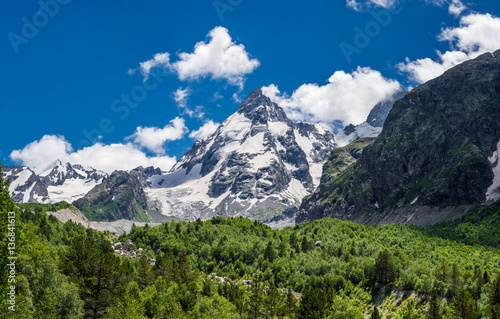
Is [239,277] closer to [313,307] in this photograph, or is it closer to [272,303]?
[272,303]

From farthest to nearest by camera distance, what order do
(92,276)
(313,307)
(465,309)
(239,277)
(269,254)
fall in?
(269,254)
(239,277)
(92,276)
(465,309)
(313,307)

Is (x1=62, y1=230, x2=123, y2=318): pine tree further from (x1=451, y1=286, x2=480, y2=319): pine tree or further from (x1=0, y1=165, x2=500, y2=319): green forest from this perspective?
(x1=451, y1=286, x2=480, y2=319): pine tree

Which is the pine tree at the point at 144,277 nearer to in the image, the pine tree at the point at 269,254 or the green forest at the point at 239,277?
the green forest at the point at 239,277

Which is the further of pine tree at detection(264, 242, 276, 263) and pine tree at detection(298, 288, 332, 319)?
pine tree at detection(264, 242, 276, 263)

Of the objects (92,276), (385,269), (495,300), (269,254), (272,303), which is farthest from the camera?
(269,254)

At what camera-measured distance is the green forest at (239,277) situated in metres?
76.6

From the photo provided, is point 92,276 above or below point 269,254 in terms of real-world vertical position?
above

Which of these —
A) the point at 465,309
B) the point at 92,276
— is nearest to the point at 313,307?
the point at 465,309

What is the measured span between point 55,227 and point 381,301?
147949 mm

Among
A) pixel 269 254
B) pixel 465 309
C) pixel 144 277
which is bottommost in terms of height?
pixel 465 309

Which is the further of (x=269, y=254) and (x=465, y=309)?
(x=269, y=254)

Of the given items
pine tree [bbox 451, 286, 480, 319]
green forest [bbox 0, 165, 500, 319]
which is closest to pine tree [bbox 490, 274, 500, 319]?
green forest [bbox 0, 165, 500, 319]

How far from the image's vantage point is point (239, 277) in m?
161

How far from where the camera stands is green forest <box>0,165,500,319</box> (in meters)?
76.6
